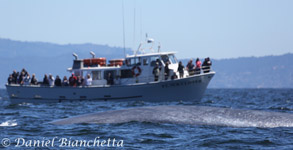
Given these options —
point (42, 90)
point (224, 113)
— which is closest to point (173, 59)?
point (42, 90)

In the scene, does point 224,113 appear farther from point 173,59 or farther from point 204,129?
point 173,59

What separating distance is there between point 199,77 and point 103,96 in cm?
665

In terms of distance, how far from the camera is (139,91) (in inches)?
1380

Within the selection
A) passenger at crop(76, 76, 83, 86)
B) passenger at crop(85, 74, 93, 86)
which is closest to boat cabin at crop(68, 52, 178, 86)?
passenger at crop(85, 74, 93, 86)

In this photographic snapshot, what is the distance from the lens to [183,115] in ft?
45.9

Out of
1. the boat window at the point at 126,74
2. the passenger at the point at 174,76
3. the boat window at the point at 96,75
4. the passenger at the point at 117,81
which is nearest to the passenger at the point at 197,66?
the passenger at the point at 174,76

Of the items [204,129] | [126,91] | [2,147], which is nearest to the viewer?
[2,147]

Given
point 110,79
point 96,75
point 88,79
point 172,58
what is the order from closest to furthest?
point 110,79
point 88,79
point 172,58
point 96,75

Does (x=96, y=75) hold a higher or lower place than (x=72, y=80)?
higher

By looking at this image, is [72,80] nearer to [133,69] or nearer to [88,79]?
[88,79]

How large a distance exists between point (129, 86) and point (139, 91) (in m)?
0.75

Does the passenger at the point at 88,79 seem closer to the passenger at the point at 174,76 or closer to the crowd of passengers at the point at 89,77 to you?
the crowd of passengers at the point at 89,77

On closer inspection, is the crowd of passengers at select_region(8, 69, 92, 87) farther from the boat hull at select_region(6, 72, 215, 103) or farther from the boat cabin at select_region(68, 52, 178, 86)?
the boat cabin at select_region(68, 52, 178, 86)

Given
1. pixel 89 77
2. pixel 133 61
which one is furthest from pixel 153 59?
pixel 89 77
